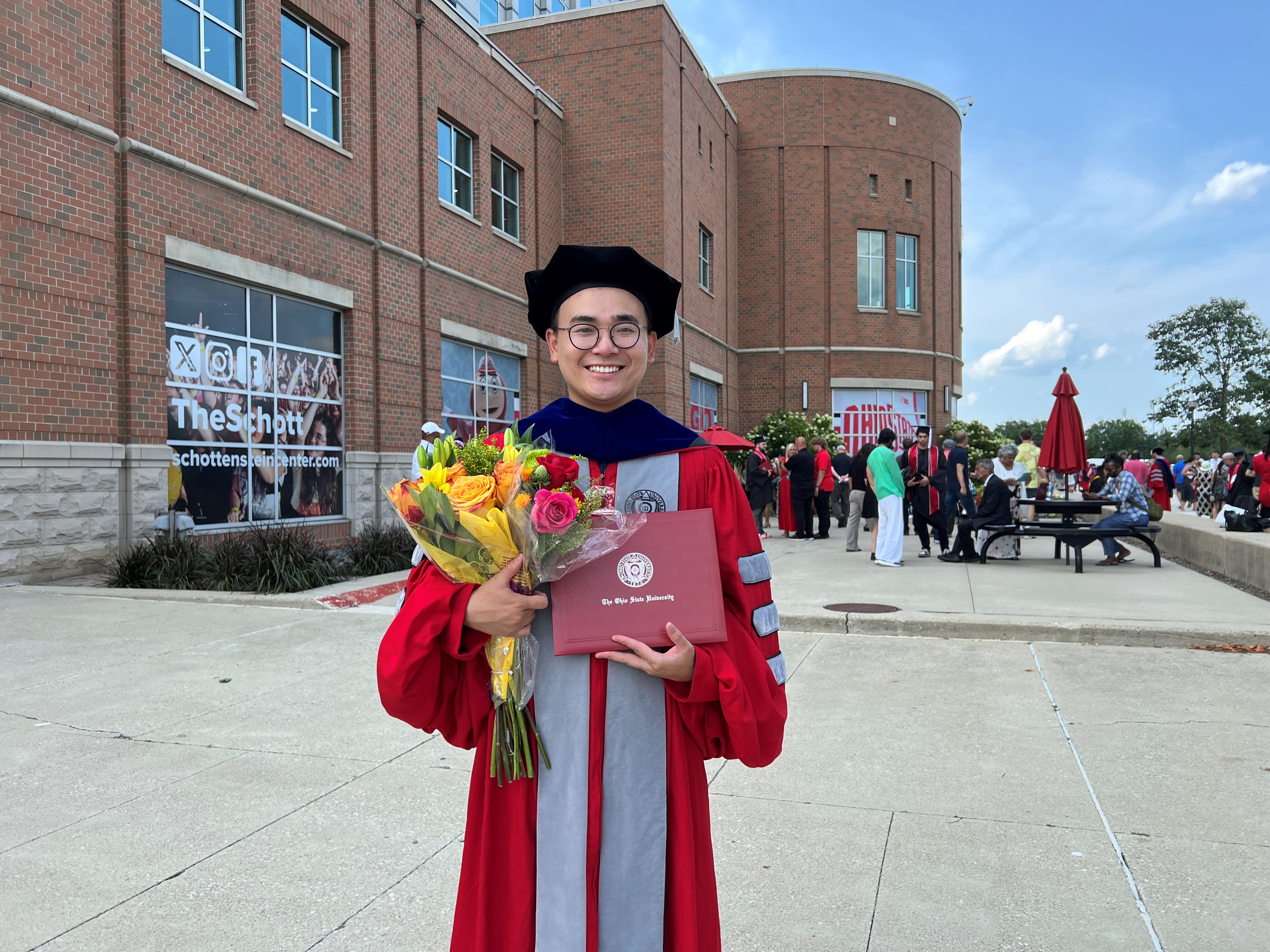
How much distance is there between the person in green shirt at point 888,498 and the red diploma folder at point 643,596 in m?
10.5

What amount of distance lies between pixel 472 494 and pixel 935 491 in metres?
14.3

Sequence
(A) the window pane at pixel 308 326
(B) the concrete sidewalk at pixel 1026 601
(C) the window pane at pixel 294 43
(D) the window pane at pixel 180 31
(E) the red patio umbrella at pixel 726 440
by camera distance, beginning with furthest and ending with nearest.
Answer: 1. (E) the red patio umbrella at pixel 726 440
2. (C) the window pane at pixel 294 43
3. (A) the window pane at pixel 308 326
4. (D) the window pane at pixel 180 31
5. (B) the concrete sidewalk at pixel 1026 601

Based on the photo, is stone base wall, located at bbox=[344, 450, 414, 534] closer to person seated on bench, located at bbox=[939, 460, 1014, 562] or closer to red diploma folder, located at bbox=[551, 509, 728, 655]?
person seated on bench, located at bbox=[939, 460, 1014, 562]

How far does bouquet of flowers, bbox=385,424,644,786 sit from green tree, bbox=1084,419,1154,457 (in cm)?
10087

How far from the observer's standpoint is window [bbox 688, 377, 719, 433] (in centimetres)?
2569

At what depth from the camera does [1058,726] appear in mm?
5137

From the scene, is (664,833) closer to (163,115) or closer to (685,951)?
(685,951)

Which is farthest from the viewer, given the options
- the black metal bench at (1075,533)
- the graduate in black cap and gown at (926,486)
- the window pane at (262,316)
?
the graduate in black cap and gown at (926,486)

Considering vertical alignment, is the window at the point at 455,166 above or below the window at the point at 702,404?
above

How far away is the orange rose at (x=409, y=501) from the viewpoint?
5.84 feet

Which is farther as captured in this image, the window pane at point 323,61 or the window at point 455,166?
the window at point 455,166

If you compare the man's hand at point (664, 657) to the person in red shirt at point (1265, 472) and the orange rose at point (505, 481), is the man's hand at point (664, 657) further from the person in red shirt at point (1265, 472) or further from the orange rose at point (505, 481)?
the person in red shirt at point (1265, 472)

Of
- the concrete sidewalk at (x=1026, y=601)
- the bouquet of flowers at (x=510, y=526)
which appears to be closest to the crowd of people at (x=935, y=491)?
the concrete sidewalk at (x=1026, y=601)

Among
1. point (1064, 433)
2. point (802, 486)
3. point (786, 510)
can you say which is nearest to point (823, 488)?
point (786, 510)
